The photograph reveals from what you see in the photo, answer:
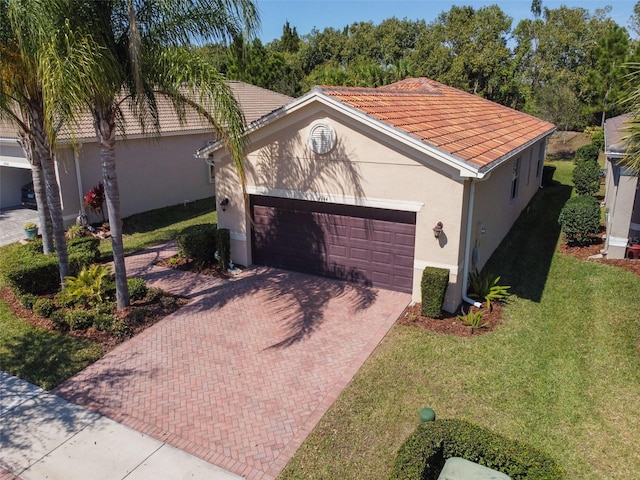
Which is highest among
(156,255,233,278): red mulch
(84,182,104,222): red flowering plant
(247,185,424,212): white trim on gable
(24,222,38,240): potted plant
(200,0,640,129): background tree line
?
(200,0,640,129): background tree line

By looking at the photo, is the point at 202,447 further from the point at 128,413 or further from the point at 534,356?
the point at 534,356

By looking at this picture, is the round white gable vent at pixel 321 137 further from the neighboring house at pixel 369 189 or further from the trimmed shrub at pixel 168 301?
the trimmed shrub at pixel 168 301

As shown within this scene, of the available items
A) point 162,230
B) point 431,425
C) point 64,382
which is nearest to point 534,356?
point 431,425

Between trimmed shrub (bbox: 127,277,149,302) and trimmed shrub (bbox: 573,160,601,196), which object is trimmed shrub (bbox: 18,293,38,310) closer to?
trimmed shrub (bbox: 127,277,149,302)

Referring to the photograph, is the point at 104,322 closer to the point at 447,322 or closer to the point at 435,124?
the point at 447,322

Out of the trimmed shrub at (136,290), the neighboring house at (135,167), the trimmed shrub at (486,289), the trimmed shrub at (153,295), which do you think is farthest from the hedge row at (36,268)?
the trimmed shrub at (486,289)

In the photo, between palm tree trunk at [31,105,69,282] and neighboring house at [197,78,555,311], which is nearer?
neighboring house at [197,78,555,311]

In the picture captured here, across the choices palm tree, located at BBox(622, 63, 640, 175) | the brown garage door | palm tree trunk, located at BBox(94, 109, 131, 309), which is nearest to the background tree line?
the brown garage door

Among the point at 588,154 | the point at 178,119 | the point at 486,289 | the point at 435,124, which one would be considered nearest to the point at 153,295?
the point at 178,119
